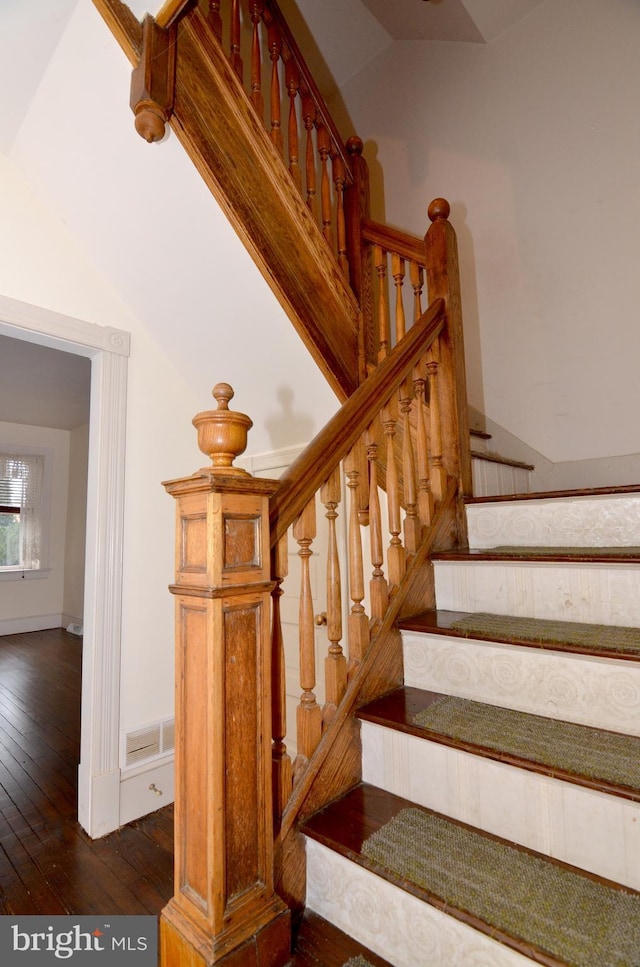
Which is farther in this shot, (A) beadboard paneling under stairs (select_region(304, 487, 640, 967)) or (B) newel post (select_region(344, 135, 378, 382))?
(B) newel post (select_region(344, 135, 378, 382))

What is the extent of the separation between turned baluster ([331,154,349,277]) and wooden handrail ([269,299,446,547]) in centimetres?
54

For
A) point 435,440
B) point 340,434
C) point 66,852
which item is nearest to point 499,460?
point 435,440

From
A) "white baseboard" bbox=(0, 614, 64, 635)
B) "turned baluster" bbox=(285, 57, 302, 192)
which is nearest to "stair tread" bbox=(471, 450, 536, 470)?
"turned baluster" bbox=(285, 57, 302, 192)

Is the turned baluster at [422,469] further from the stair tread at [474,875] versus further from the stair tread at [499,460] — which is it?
the stair tread at [474,875]

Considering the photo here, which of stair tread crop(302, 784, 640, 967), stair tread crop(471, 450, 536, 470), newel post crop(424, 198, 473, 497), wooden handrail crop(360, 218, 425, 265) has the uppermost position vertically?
wooden handrail crop(360, 218, 425, 265)

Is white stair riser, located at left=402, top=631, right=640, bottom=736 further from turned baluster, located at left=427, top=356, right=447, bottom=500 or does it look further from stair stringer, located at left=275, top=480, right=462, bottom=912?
turned baluster, located at left=427, top=356, right=447, bottom=500

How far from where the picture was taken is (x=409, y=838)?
3.40 feet

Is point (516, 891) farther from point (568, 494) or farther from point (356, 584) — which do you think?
point (568, 494)

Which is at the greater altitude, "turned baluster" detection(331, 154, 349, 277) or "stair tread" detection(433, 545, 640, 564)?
"turned baluster" detection(331, 154, 349, 277)

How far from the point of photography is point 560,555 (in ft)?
4.55

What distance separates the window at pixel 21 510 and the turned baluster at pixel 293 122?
18.8ft

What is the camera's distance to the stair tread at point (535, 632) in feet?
3.61

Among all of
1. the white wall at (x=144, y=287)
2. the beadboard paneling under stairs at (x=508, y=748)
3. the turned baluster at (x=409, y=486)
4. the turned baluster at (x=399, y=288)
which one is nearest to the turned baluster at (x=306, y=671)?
the beadboard paneling under stairs at (x=508, y=748)

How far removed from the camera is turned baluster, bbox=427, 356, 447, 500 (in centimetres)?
183
